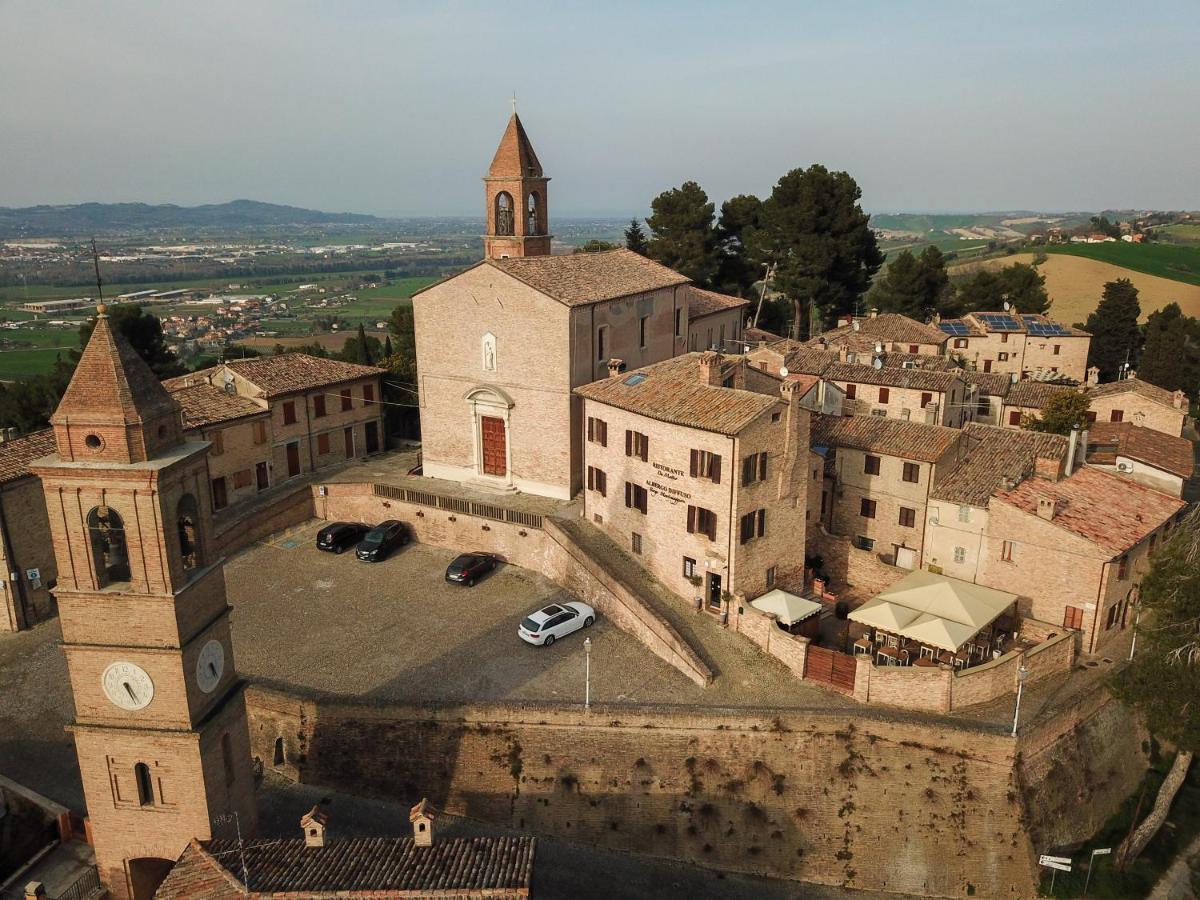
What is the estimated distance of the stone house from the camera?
1080 inches

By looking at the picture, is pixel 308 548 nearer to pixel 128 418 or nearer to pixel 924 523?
pixel 128 418

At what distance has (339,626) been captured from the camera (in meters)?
29.5

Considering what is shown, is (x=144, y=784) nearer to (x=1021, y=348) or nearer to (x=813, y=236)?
(x=813, y=236)

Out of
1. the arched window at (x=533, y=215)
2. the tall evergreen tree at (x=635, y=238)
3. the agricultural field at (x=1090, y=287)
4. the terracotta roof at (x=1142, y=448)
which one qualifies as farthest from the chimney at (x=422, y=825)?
the agricultural field at (x=1090, y=287)

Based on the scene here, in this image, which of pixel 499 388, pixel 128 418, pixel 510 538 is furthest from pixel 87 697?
pixel 499 388

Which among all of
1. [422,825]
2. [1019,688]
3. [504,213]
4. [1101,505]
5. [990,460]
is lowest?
[1019,688]

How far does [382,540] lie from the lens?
114ft

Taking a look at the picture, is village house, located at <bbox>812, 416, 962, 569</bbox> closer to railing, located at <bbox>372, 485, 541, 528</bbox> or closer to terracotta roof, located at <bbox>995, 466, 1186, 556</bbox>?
terracotta roof, located at <bbox>995, 466, 1186, 556</bbox>

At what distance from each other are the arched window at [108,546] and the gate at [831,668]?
18299 millimetres

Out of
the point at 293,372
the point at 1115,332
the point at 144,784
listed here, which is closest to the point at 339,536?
the point at 293,372

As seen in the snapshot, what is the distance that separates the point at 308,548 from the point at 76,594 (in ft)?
61.9

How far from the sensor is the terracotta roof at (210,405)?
115 ft

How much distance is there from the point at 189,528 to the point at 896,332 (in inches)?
1961

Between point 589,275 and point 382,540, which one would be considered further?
point 589,275
